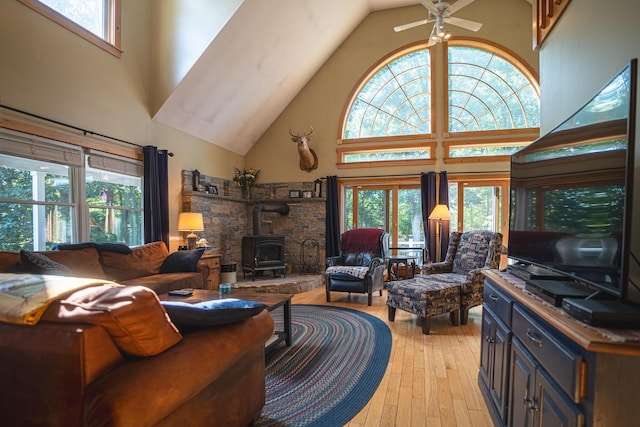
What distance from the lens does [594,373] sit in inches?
35.2

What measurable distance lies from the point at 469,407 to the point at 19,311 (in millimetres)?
2264

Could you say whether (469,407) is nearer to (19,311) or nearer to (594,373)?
(594,373)

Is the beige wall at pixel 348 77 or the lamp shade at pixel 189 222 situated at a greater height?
the beige wall at pixel 348 77

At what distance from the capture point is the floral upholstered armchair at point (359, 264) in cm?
439

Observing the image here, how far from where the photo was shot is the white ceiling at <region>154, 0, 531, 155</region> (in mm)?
4613

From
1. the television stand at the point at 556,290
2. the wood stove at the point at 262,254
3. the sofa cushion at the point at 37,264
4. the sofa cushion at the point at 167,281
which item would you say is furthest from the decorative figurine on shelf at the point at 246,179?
the television stand at the point at 556,290

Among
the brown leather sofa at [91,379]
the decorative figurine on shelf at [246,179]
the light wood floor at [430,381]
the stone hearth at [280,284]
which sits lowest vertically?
the stone hearth at [280,284]

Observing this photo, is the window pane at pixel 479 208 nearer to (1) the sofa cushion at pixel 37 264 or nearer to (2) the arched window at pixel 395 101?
(2) the arched window at pixel 395 101

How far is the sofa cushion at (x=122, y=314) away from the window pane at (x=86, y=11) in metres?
3.92

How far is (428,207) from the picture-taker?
5930 millimetres

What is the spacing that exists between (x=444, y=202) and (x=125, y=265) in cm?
Answer: 503

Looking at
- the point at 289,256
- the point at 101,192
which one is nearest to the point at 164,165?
the point at 101,192

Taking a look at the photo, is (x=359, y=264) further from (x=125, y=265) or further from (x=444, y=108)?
(x=444, y=108)

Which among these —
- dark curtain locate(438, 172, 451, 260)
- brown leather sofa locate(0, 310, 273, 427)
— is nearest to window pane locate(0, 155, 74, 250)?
brown leather sofa locate(0, 310, 273, 427)
